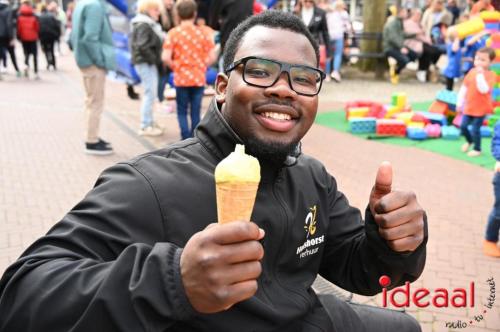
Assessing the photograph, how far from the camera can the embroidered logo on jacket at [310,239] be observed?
1966mm

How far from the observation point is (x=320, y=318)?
198 centimetres

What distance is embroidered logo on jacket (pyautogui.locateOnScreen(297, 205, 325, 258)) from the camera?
6.45 ft

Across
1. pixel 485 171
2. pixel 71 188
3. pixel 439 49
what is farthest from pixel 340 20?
pixel 71 188

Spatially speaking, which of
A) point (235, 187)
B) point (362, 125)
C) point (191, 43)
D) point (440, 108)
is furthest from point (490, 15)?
point (235, 187)

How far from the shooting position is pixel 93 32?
255 inches

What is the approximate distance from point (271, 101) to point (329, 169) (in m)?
5.27

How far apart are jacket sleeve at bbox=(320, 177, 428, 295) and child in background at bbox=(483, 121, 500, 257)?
8.93 ft

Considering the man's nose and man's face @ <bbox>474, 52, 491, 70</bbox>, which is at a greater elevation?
the man's nose

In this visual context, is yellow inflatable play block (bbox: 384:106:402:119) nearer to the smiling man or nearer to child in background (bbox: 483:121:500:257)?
child in background (bbox: 483:121:500:257)

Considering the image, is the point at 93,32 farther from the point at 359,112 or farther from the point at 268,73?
the point at 268,73

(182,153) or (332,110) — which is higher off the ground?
(182,153)

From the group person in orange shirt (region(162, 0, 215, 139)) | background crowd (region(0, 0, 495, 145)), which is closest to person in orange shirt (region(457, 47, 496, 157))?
background crowd (region(0, 0, 495, 145))

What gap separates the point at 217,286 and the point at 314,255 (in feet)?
3.06

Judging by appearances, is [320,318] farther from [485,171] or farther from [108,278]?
[485,171]
